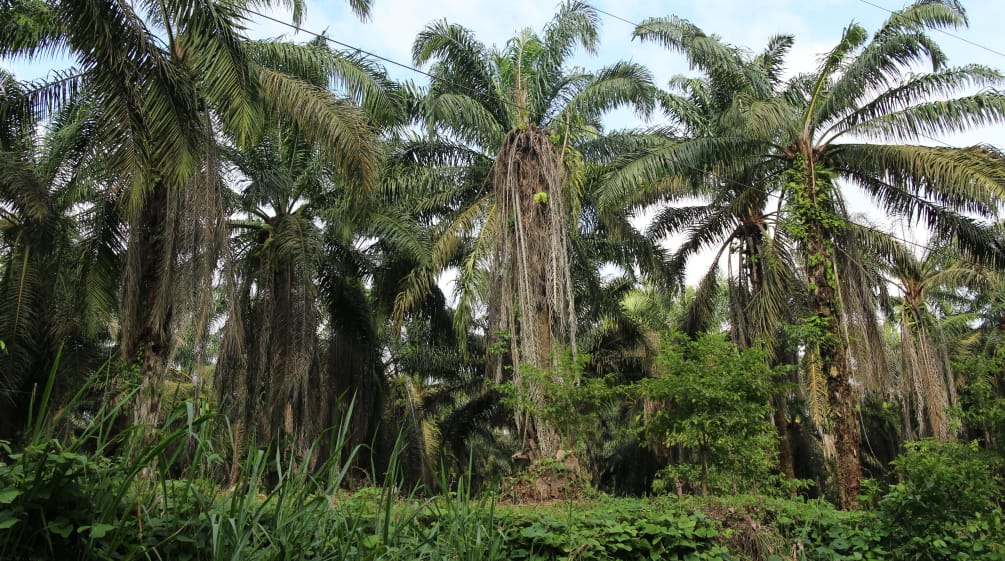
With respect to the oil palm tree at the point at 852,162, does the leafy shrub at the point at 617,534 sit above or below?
below

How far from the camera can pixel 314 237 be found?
16922mm

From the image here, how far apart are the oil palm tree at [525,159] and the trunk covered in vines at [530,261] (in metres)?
0.02

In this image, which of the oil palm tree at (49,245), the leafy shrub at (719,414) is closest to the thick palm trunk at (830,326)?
the leafy shrub at (719,414)

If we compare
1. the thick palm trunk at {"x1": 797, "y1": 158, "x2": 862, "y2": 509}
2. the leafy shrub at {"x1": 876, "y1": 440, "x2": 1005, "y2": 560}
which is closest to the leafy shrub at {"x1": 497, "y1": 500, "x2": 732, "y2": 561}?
the leafy shrub at {"x1": 876, "y1": 440, "x2": 1005, "y2": 560}

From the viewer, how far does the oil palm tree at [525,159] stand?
14258 millimetres

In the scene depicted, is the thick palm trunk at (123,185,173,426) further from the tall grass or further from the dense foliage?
the tall grass

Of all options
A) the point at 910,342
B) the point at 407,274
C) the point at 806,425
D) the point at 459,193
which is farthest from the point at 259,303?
the point at 806,425

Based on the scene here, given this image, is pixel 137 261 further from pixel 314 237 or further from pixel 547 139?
pixel 547 139

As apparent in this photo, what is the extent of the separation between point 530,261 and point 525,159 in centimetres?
203

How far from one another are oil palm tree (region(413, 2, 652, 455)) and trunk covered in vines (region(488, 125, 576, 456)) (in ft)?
0.06

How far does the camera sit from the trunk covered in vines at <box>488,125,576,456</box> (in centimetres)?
1397

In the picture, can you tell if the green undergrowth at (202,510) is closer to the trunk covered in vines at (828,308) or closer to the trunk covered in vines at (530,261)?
the trunk covered in vines at (530,261)

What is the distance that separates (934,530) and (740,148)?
30.7ft

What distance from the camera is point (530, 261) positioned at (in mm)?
14609
